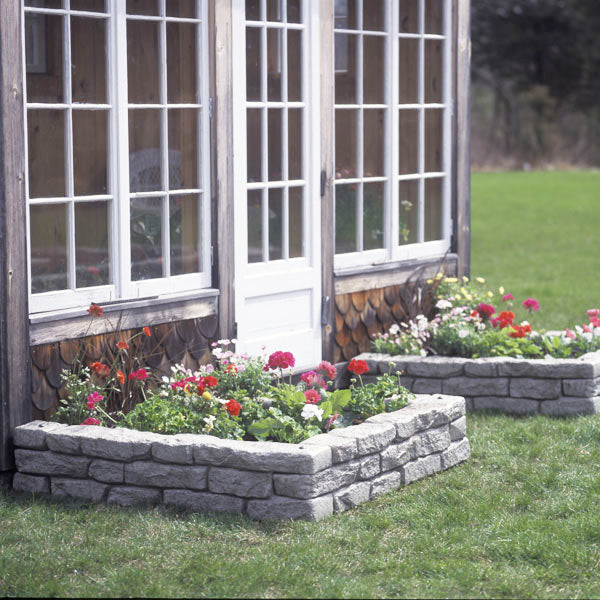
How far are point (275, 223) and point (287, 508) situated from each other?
214 cm

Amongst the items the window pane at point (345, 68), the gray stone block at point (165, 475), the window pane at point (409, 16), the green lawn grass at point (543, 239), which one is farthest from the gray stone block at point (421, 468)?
the green lawn grass at point (543, 239)

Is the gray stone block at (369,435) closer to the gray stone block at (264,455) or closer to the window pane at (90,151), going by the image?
the gray stone block at (264,455)

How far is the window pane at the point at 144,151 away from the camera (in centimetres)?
531

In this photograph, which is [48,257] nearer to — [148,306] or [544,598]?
[148,306]

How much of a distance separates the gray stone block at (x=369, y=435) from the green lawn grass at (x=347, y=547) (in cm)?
24

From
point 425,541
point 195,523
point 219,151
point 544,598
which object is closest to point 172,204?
point 219,151

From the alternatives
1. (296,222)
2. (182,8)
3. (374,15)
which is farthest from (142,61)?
(374,15)

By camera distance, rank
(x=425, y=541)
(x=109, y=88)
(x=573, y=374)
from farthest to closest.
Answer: (x=573, y=374) → (x=109, y=88) → (x=425, y=541)

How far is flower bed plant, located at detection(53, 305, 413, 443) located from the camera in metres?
4.78

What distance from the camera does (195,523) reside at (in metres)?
4.33

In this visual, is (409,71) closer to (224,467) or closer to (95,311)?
(95,311)

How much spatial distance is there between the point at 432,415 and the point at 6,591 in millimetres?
2162

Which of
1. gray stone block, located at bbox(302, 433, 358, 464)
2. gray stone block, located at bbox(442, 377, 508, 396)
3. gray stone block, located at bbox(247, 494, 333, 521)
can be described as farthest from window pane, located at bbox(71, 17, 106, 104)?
gray stone block, located at bbox(442, 377, 508, 396)

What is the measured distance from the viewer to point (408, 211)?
23.2ft
